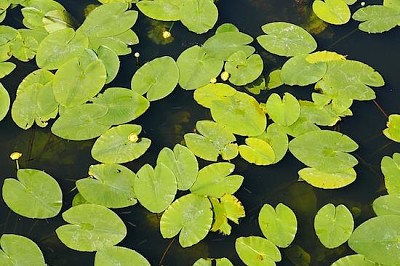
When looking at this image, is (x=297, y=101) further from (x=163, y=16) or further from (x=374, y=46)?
(x=163, y=16)

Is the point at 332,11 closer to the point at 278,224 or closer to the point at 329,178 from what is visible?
the point at 329,178

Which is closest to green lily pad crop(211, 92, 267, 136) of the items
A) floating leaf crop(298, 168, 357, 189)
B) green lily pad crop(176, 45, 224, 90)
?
green lily pad crop(176, 45, 224, 90)

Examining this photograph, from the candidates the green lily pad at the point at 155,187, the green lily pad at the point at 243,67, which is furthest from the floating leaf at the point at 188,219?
the green lily pad at the point at 243,67

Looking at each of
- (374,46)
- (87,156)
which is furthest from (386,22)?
(87,156)

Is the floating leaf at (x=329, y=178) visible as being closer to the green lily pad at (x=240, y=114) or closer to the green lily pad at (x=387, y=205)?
the green lily pad at (x=387, y=205)

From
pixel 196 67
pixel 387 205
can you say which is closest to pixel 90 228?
pixel 196 67

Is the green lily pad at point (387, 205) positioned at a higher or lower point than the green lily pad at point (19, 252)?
higher
